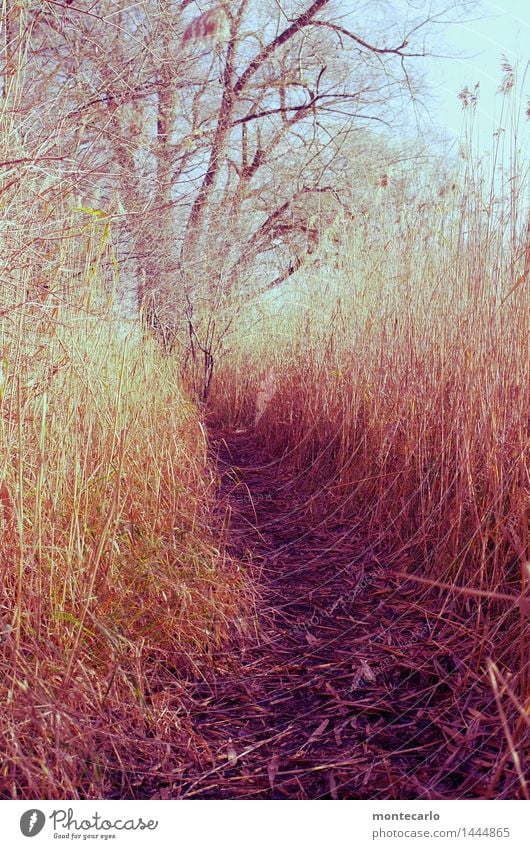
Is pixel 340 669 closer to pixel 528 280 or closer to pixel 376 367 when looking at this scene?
pixel 528 280

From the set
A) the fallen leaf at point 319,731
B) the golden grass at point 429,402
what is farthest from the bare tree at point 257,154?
the fallen leaf at point 319,731

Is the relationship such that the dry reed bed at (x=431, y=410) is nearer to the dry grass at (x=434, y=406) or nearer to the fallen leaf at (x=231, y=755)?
the dry grass at (x=434, y=406)

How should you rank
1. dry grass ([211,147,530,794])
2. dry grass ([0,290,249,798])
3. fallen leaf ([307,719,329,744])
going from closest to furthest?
dry grass ([0,290,249,798]) → fallen leaf ([307,719,329,744]) → dry grass ([211,147,530,794])

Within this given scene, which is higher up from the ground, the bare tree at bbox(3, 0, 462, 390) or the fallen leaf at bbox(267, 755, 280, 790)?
the bare tree at bbox(3, 0, 462, 390)

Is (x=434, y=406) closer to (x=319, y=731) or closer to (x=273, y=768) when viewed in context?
(x=319, y=731)

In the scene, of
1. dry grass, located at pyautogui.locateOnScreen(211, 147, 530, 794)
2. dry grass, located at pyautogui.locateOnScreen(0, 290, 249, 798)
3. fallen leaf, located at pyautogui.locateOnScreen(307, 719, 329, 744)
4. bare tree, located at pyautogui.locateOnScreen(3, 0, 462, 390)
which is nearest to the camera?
dry grass, located at pyautogui.locateOnScreen(0, 290, 249, 798)

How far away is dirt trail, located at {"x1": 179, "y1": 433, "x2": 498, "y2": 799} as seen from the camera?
900 millimetres

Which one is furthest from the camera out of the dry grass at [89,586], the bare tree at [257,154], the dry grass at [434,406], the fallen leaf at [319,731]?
the bare tree at [257,154]

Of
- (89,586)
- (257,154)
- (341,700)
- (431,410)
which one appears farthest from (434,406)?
(257,154)

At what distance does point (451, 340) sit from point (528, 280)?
14.7 inches

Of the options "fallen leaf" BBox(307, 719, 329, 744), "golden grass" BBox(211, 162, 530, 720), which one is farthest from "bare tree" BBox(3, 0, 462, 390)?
"fallen leaf" BBox(307, 719, 329, 744)

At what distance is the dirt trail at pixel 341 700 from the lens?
90 centimetres

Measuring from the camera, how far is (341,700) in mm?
1110

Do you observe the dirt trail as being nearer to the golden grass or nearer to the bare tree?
the golden grass
